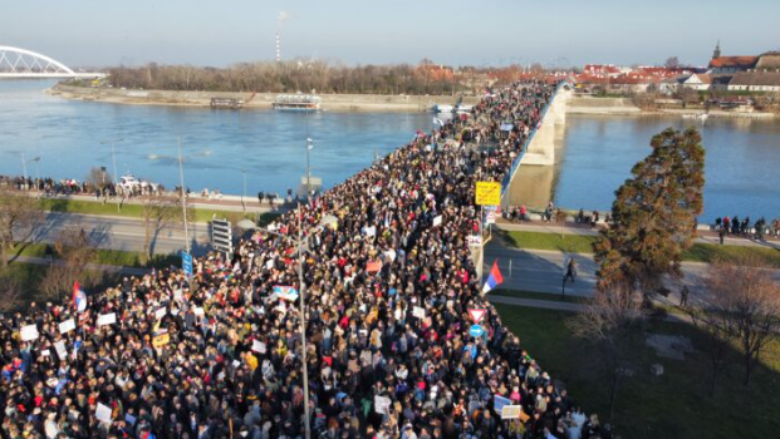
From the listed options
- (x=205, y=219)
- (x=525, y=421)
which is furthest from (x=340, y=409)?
(x=205, y=219)

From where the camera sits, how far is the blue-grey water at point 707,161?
4375 cm

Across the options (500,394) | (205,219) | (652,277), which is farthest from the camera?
(205,219)

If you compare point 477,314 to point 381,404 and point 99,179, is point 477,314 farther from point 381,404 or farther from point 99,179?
point 99,179

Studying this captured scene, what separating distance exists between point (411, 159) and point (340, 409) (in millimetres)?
19692

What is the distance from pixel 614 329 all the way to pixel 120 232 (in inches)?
935

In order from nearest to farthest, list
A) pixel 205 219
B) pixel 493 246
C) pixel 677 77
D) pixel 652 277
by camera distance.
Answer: pixel 652 277
pixel 493 246
pixel 205 219
pixel 677 77

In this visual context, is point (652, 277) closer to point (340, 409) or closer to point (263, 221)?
point (340, 409)

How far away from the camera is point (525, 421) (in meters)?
10.4

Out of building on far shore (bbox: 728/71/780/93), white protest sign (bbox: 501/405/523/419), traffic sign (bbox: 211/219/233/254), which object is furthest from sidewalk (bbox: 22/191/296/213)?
building on far shore (bbox: 728/71/780/93)

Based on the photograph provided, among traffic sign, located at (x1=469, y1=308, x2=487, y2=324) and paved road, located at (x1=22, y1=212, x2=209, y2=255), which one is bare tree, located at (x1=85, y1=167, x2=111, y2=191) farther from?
traffic sign, located at (x1=469, y1=308, x2=487, y2=324)

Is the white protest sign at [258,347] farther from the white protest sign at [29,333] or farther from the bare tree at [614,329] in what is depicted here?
the bare tree at [614,329]

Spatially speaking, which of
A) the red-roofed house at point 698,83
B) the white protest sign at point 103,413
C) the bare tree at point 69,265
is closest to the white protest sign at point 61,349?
the white protest sign at point 103,413

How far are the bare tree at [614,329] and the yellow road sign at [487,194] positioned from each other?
5309mm

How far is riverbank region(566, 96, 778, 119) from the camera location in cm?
9875
